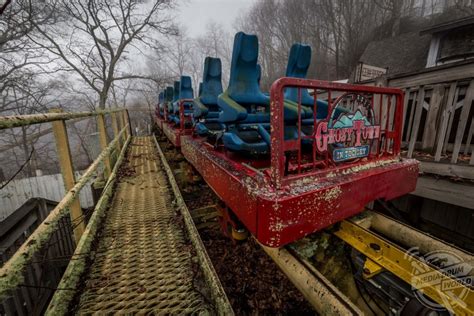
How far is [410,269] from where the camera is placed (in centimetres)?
128

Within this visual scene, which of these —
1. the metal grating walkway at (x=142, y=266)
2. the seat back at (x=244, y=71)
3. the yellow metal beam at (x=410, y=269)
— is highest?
the seat back at (x=244, y=71)

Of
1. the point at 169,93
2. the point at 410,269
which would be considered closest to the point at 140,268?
the point at 410,269

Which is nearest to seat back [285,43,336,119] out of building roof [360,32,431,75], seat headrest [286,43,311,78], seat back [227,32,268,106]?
seat headrest [286,43,311,78]

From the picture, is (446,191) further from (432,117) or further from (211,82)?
(211,82)

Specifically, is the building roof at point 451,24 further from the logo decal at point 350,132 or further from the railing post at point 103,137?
the railing post at point 103,137

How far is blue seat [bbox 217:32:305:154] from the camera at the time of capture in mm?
1868

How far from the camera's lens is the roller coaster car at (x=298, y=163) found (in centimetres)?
123

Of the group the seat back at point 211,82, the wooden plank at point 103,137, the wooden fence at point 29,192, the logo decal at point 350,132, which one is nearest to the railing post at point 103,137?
the wooden plank at point 103,137

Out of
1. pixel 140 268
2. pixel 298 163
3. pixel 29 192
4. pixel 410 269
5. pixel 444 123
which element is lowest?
pixel 29 192

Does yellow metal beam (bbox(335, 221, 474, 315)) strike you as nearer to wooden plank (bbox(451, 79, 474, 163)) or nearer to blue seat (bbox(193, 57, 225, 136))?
wooden plank (bbox(451, 79, 474, 163))

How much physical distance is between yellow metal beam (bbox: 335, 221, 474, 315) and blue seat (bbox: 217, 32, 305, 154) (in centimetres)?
95

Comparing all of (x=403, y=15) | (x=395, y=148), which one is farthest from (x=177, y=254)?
(x=403, y=15)

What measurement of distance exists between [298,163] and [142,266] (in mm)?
1275

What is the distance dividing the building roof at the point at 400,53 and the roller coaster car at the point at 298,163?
1375cm
